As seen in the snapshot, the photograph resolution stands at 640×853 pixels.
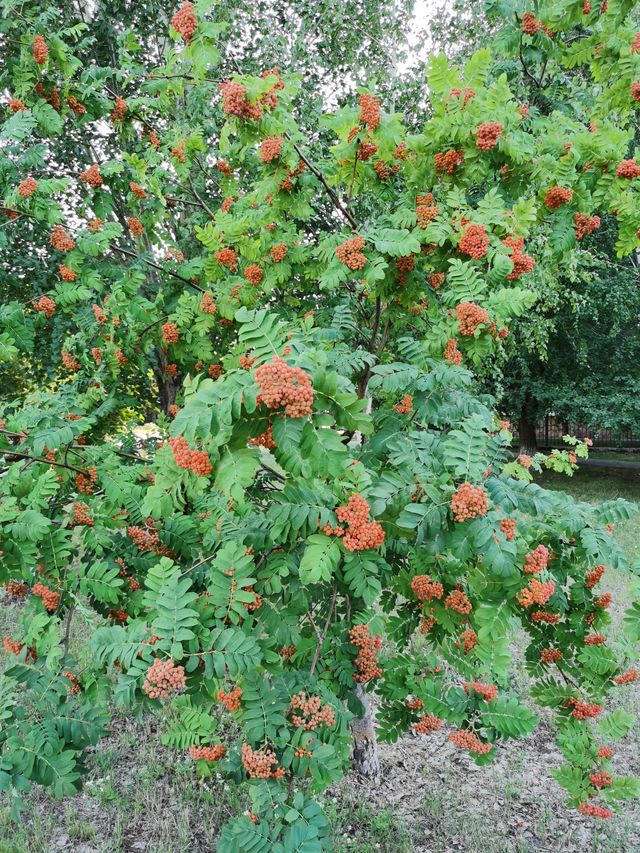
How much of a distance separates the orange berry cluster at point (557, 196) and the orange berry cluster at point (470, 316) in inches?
30.3

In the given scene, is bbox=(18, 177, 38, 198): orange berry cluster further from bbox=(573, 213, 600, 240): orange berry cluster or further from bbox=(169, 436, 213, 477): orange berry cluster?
bbox=(573, 213, 600, 240): orange berry cluster

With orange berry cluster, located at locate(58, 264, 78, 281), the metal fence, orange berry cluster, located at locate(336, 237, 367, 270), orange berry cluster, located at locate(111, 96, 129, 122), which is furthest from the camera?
the metal fence

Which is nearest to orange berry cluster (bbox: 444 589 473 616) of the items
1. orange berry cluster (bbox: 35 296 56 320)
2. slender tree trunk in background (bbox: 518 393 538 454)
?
orange berry cluster (bbox: 35 296 56 320)

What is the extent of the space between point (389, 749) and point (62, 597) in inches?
115

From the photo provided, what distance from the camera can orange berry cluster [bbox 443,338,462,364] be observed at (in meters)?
2.38

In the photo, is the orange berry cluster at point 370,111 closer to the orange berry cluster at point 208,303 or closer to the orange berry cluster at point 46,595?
the orange berry cluster at point 208,303

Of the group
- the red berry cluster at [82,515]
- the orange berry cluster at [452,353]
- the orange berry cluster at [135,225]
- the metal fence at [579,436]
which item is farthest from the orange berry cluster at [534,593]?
the metal fence at [579,436]

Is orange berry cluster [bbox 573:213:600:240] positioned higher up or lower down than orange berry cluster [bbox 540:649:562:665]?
higher up

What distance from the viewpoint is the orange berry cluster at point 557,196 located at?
2549 millimetres

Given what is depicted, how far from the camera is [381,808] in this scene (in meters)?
3.48

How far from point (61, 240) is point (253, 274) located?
1.13m

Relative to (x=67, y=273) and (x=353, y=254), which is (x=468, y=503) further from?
Result: (x=67, y=273)

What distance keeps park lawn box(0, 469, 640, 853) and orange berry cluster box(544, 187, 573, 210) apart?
188cm

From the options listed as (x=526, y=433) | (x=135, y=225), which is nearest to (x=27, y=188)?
(x=135, y=225)
